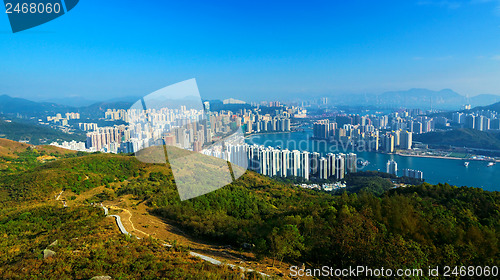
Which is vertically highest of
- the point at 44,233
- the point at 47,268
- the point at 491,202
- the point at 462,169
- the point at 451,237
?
the point at 47,268

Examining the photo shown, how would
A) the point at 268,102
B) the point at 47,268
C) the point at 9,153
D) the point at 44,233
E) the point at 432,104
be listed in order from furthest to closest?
the point at 432,104
the point at 268,102
the point at 9,153
the point at 44,233
the point at 47,268

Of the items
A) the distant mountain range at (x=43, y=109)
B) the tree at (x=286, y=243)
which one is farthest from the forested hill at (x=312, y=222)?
the distant mountain range at (x=43, y=109)

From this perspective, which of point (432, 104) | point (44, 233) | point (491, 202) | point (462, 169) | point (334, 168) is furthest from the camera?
point (432, 104)

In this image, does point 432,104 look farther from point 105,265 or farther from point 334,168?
point 105,265

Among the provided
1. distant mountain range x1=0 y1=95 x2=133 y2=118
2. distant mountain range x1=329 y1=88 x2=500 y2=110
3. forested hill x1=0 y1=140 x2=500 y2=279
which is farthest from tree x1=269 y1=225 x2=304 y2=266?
distant mountain range x1=329 y1=88 x2=500 y2=110

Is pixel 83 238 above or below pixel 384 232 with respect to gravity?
above

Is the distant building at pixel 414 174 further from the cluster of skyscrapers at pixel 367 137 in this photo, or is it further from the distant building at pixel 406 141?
the distant building at pixel 406 141

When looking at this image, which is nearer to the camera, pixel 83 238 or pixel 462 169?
pixel 83 238

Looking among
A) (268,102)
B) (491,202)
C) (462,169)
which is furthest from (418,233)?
(268,102)

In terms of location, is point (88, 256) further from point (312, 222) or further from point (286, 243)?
point (312, 222)
